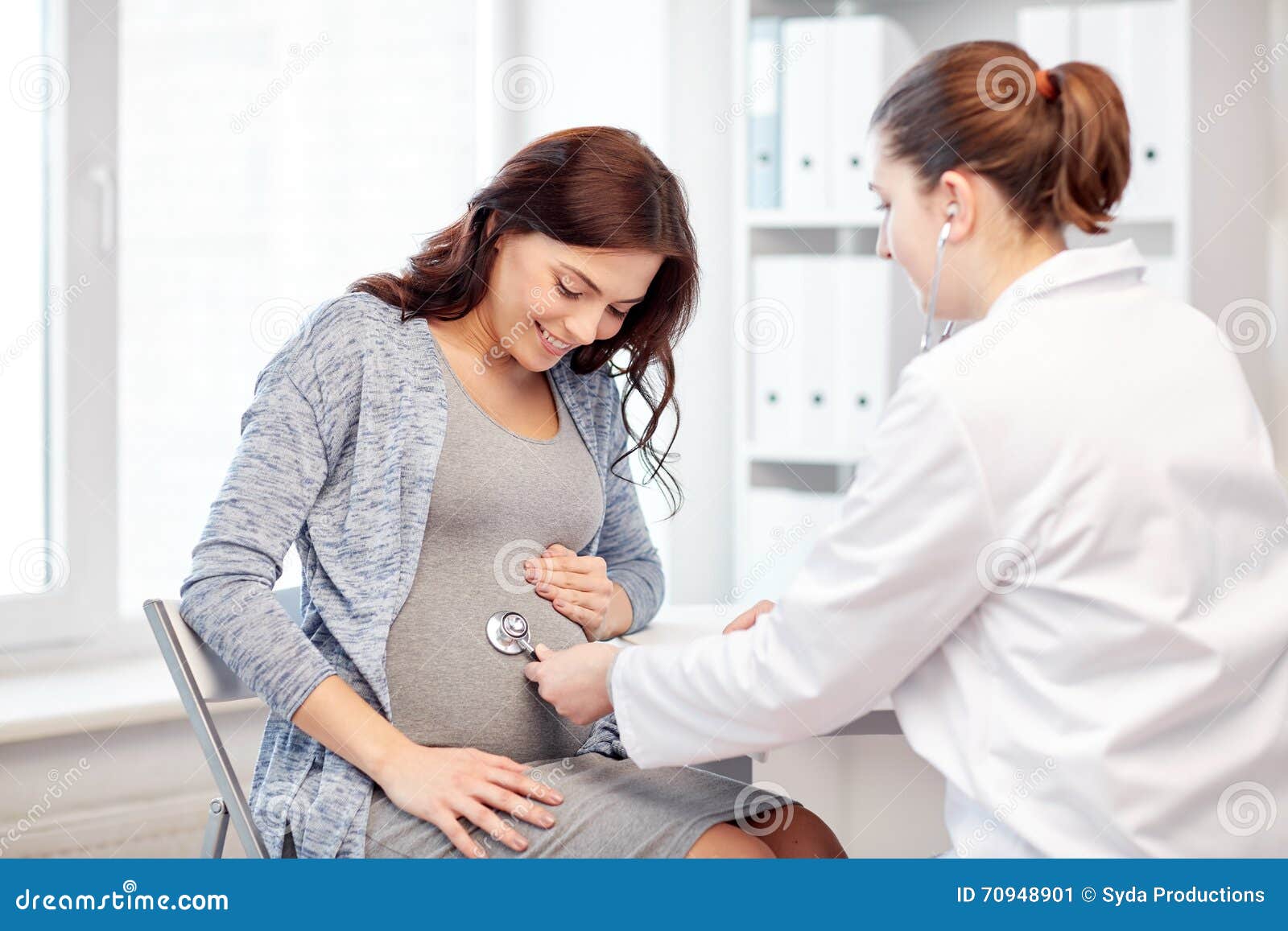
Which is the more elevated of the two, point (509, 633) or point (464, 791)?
point (509, 633)

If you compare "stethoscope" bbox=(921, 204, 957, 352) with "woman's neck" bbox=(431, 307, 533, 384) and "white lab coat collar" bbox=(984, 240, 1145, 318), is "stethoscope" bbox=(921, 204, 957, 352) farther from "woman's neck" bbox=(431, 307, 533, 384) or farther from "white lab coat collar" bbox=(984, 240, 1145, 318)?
"woman's neck" bbox=(431, 307, 533, 384)

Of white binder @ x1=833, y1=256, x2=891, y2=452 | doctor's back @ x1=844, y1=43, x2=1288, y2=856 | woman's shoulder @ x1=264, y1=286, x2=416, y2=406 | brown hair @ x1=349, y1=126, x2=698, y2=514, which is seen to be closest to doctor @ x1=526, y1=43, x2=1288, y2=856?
doctor's back @ x1=844, y1=43, x2=1288, y2=856

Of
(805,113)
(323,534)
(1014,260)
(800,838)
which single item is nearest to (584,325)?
(323,534)

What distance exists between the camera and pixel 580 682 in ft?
3.75

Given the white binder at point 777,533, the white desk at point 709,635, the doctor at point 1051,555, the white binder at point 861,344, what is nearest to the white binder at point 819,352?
the white binder at point 861,344

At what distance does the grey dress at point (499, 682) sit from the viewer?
3.54ft

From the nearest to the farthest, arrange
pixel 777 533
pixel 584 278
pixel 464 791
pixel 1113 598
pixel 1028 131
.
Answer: pixel 1113 598 < pixel 1028 131 < pixel 464 791 < pixel 584 278 < pixel 777 533

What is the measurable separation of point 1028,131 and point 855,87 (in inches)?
45.3

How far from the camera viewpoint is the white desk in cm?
132

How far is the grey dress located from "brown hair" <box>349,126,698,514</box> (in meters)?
0.13

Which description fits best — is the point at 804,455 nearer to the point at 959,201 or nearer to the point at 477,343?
the point at 477,343

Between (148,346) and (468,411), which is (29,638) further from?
(468,411)

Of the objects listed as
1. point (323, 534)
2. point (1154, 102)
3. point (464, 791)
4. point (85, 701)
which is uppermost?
point (1154, 102)

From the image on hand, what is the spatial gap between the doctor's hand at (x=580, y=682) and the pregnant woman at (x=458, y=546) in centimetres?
6
